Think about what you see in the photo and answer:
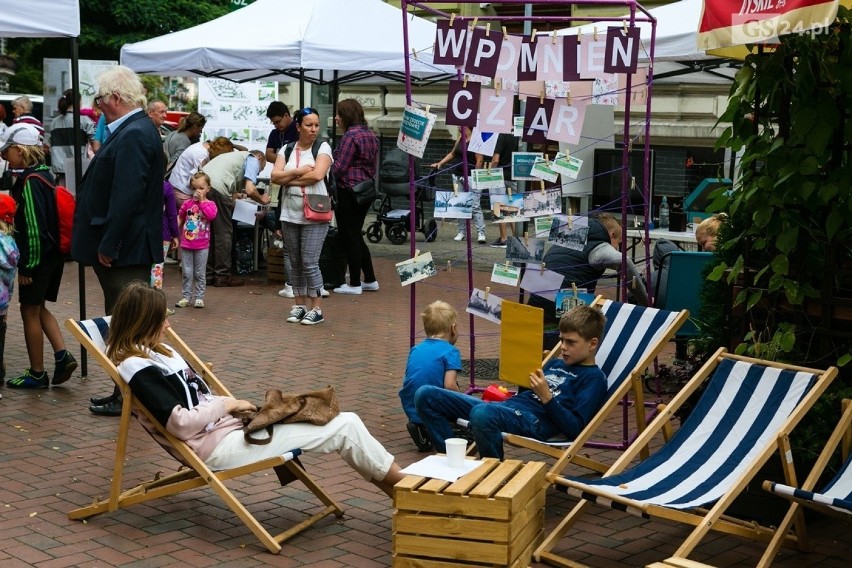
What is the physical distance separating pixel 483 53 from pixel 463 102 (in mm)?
311

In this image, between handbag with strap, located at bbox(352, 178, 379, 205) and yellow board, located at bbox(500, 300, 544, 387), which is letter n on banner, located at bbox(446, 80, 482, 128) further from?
handbag with strap, located at bbox(352, 178, 379, 205)

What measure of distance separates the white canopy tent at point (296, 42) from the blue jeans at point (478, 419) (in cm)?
680

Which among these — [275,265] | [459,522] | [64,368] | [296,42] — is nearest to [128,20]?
[275,265]

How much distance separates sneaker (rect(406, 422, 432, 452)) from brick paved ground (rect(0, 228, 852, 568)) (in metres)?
0.10

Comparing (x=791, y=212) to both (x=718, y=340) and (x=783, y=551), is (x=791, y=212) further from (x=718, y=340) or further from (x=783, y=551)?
(x=783, y=551)

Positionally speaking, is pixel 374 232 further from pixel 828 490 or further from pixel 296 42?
pixel 828 490

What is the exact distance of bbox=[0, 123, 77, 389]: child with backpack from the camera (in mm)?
7707

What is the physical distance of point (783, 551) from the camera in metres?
5.21

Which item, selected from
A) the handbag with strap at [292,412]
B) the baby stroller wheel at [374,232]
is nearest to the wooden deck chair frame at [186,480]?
the handbag with strap at [292,412]

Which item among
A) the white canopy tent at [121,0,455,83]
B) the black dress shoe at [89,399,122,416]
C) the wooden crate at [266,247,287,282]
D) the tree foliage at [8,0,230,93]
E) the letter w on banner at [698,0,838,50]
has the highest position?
the tree foliage at [8,0,230,93]

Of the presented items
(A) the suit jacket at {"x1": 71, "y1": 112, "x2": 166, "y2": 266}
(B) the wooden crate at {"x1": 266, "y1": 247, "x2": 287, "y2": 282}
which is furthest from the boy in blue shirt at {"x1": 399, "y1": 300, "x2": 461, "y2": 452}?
(B) the wooden crate at {"x1": 266, "y1": 247, "x2": 287, "y2": 282}

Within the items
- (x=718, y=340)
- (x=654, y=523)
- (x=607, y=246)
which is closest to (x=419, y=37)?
(x=607, y=246)

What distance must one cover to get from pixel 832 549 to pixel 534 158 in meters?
3.05

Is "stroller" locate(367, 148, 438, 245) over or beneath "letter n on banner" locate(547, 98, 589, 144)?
beneath
